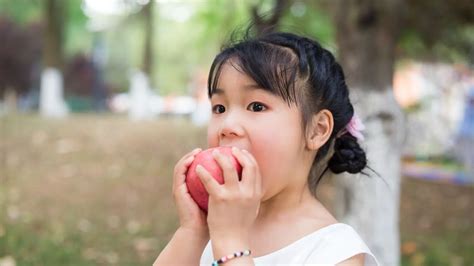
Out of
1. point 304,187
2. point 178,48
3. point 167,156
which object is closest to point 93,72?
point 178,48

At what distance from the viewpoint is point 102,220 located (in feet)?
23.4

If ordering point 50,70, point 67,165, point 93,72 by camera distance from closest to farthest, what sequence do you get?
point 67,165
point 50,70
point 93,72

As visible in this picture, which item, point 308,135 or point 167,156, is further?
point 167,156

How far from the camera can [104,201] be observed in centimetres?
811

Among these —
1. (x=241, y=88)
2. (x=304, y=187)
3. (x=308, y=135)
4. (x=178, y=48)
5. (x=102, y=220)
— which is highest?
(x=178, y=48)

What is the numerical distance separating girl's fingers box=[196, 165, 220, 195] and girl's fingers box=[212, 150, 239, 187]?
3 centimetres

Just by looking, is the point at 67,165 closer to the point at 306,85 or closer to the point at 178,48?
the point at 306,85

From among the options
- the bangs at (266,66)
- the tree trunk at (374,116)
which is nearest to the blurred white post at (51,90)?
the tree trunk at (374,116)

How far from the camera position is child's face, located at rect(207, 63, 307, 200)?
1729 millimetres

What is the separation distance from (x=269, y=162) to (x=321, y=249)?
0.84 feet

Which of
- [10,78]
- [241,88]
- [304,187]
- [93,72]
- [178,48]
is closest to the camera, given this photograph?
[241,88]

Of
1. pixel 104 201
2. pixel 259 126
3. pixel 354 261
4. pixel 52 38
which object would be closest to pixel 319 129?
pixel 259 126

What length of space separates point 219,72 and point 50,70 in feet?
57.7

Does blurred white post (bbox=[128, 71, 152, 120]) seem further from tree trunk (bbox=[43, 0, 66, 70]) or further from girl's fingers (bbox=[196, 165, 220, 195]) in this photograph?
girl's fingers (bbox=[196, 165, 220, 195])
